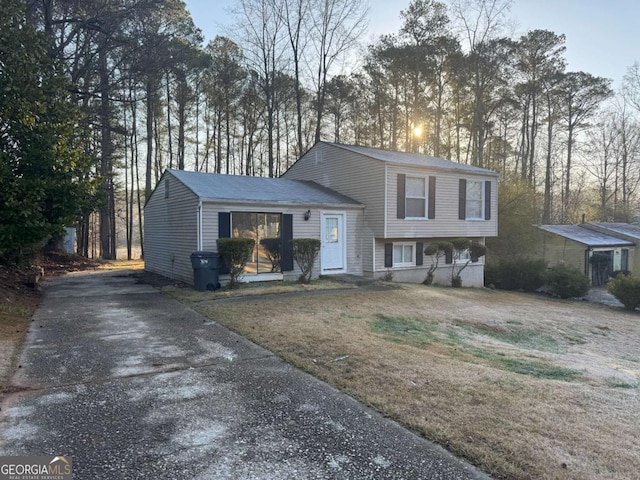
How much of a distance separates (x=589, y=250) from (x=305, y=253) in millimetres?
15913

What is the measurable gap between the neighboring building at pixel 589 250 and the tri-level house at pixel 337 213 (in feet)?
22.2

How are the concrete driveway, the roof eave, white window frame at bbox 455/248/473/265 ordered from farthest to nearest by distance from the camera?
white window frame at bbox 455/248/473/265 < the roof eave < the concrete driveway

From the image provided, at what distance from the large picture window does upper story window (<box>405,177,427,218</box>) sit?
15.6 feet

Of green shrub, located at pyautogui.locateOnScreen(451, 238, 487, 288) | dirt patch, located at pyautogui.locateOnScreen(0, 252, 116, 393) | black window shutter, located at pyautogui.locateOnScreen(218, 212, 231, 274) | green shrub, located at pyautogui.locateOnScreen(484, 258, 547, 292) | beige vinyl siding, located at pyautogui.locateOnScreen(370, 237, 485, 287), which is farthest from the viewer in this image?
green shrub, located at pyautogui.locateOnScreen(484, 258, 547, 292)

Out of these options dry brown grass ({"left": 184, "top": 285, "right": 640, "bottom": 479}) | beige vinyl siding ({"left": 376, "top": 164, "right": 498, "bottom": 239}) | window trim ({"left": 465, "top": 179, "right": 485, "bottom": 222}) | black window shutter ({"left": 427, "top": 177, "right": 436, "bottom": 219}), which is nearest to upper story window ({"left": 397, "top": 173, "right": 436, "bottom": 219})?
black window shutter ({"left": 427, "top": 177, "right": 436, "bottom": 219})

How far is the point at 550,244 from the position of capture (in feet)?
70.8

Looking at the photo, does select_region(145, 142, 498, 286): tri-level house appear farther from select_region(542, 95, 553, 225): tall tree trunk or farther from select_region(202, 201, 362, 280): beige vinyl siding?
select_region(542, 95, 553, 225): tall tree trunk

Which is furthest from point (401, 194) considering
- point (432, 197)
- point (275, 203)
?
point (275, 203)

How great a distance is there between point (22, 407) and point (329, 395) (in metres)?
2.58

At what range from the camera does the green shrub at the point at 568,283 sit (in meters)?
15.9

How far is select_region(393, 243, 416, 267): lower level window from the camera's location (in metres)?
14.5

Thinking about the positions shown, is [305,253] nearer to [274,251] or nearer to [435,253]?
[274,251]

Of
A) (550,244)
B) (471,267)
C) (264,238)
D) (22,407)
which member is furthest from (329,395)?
(550,244)

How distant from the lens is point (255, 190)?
12367mm
